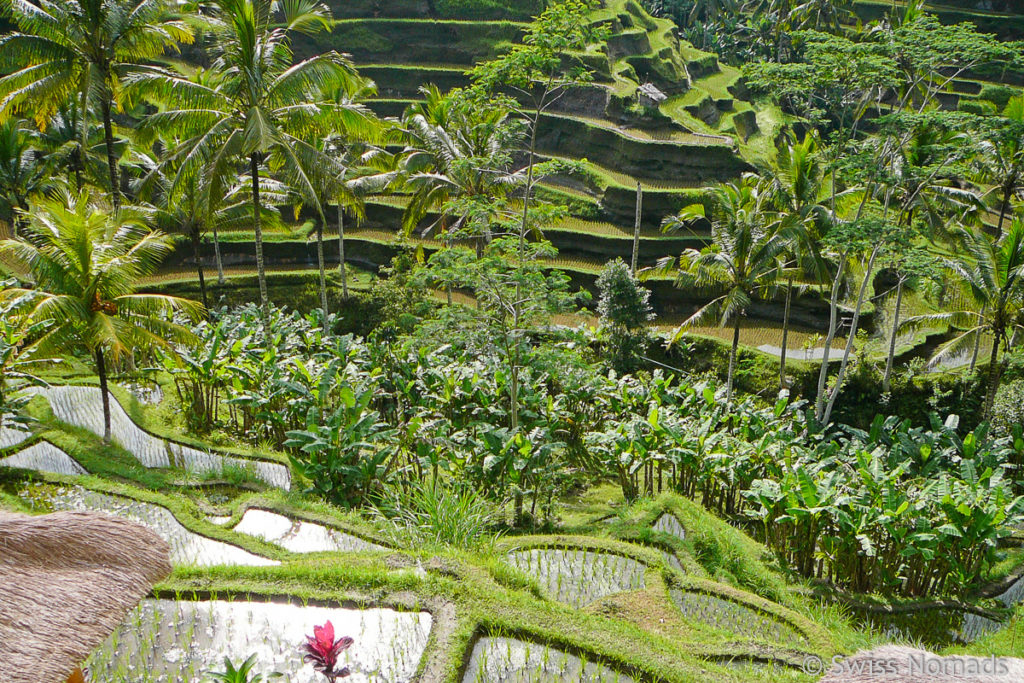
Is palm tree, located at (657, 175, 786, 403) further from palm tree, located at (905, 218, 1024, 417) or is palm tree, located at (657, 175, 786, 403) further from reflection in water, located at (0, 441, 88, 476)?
reflection in water, located at (0, 441, 88, 476)

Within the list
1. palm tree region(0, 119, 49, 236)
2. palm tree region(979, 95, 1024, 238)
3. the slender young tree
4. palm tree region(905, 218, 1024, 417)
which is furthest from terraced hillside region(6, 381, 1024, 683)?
palm tree region(979, 95, 1024, 238)

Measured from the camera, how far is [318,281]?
2292 centimetres

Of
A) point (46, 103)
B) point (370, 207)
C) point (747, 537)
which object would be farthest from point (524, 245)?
point (370, 207)

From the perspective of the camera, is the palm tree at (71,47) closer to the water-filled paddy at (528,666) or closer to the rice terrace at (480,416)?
the rice terrace at (480,416)

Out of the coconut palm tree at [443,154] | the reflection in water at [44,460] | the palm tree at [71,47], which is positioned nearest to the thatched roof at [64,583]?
the reflection in water at [44,460]

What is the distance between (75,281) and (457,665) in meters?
7.12

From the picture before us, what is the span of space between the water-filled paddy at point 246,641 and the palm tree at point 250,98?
8.23 metres

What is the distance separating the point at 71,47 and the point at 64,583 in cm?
1048

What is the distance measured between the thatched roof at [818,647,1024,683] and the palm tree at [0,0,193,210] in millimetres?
13072

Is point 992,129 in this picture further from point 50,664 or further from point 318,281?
point 318,281

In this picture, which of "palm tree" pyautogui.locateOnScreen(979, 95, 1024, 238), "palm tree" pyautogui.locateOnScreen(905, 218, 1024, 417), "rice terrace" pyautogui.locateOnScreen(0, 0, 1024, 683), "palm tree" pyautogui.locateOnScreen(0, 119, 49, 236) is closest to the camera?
"rice terrace" pyautogui.locateOnScreen(0, 0, 1024, 683)

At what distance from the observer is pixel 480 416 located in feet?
40.6

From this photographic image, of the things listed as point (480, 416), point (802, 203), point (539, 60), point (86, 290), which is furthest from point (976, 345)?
point (86, 290)

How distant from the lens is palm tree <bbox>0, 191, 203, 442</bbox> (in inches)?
370
